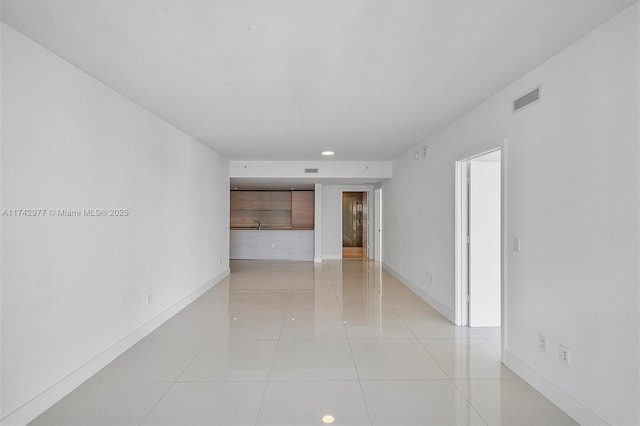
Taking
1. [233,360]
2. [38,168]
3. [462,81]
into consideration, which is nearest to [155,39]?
[38,168]

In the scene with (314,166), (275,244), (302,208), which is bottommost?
(275,244)

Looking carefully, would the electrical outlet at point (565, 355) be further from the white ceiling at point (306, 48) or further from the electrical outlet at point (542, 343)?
the white ceiling at point (306, 48)

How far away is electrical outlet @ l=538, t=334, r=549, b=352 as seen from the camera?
2.59 m

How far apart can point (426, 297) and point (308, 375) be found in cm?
296

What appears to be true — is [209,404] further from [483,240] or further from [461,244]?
[483,240]

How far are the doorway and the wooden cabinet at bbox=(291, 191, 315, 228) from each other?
23.3 ft

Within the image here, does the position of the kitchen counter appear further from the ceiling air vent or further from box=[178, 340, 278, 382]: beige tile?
the ceiling air vent

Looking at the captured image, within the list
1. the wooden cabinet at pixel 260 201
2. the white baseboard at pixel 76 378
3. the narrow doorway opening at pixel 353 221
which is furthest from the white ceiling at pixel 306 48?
the narrow doorway opening at pixel 353 221

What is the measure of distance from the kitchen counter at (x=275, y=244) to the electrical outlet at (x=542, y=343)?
7.62m

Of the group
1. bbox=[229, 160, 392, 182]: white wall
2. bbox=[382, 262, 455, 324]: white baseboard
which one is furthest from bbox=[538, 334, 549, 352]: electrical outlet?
bbox=[229, 160, 392, 182]: white wall

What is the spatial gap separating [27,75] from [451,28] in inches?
106

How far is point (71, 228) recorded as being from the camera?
103 inches

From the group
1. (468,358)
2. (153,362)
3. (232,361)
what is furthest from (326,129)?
(153,362)

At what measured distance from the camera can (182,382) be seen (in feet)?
9.13
